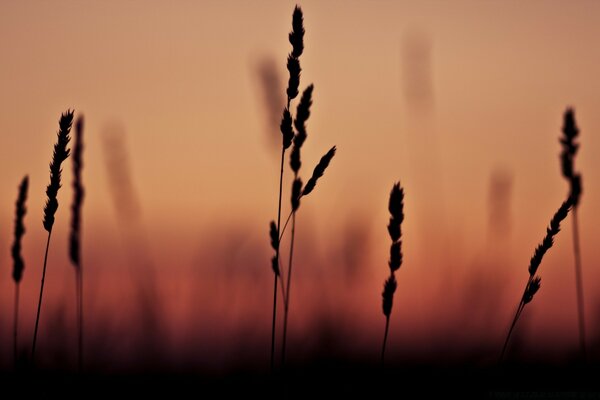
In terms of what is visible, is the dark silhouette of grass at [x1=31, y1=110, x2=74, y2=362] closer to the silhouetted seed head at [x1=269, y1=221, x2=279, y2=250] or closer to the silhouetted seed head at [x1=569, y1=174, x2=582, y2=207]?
the silhouetted seed head at [x1=269, y1=221, x2=279, y2=250]

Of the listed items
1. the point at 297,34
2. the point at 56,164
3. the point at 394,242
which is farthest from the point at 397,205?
the point at 56,164

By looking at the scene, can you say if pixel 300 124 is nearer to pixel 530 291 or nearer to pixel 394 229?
pixel 394 229

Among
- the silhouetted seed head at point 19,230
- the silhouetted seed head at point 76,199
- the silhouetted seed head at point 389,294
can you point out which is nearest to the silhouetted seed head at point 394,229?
the silhouetted seed head at point 389,294

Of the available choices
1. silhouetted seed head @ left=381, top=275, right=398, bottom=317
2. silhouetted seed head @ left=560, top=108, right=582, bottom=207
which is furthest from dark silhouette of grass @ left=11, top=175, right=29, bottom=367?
silhouetted seed head @ left=560, top=108, right=582, bottom=207

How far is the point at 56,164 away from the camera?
2.75m

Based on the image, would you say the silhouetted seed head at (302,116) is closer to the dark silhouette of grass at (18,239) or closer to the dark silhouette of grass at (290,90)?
the dark silhouette of grass at (290,90)

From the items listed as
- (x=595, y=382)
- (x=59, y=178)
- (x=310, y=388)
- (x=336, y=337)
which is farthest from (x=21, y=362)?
(x=595, y=382)

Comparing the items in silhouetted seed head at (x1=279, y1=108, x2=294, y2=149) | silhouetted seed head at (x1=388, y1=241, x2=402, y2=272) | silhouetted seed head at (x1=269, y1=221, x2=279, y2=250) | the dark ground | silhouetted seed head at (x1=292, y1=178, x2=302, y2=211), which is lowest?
the dark ground

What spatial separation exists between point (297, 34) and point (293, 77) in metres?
0.19

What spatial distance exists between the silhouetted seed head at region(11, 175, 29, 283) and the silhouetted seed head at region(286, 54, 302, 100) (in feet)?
3.87

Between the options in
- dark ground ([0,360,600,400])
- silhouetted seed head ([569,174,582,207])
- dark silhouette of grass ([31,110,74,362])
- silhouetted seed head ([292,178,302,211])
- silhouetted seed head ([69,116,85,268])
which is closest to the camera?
dark silhouette of grass ([31,110,74,362])

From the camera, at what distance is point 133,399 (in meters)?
4.35

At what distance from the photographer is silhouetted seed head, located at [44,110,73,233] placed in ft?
9.02

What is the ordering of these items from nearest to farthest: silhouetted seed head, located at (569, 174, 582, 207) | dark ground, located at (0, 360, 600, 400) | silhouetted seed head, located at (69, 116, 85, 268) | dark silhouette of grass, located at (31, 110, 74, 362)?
dark silhouette of grass, located at (31, 110, 74, 362)
silhouetted seed head, located at (569, 174, 582, 207)
dark ground, located at (0, 360, 600, 400)
silhouetted seed head, located at (69, 116, 85, 268)
